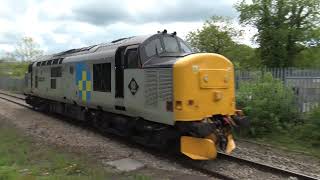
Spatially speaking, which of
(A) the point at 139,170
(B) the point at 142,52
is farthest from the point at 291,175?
(B) the point at 142,52

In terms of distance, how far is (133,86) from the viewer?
1188 cm

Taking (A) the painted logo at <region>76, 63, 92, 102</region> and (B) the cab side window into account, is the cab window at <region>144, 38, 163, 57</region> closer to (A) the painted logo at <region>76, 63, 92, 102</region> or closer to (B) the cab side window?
(B) the cab side window

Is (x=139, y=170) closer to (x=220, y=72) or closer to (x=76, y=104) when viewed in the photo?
(x=220, y=72)

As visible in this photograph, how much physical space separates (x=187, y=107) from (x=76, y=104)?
756cm

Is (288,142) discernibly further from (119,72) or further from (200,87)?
(119,72)

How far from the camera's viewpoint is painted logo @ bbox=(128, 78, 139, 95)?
11727 mm

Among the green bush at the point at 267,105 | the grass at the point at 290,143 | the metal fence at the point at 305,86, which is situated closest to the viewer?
the grass at the point at 290,143

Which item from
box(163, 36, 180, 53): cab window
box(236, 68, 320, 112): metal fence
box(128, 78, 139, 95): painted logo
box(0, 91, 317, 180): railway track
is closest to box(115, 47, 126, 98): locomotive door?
box(128, 78, 139, 95): painted logo

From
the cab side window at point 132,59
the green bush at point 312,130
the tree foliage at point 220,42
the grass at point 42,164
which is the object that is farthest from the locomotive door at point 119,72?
the tree foliage at point 220,42

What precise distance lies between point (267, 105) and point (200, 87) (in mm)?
4429

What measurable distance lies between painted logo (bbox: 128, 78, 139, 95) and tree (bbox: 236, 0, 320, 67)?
115ft

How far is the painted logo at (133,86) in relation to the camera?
38.5 ft

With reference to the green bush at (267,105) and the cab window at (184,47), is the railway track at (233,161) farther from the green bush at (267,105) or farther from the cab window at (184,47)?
the green bush at (267,105)

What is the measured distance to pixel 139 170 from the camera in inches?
396
